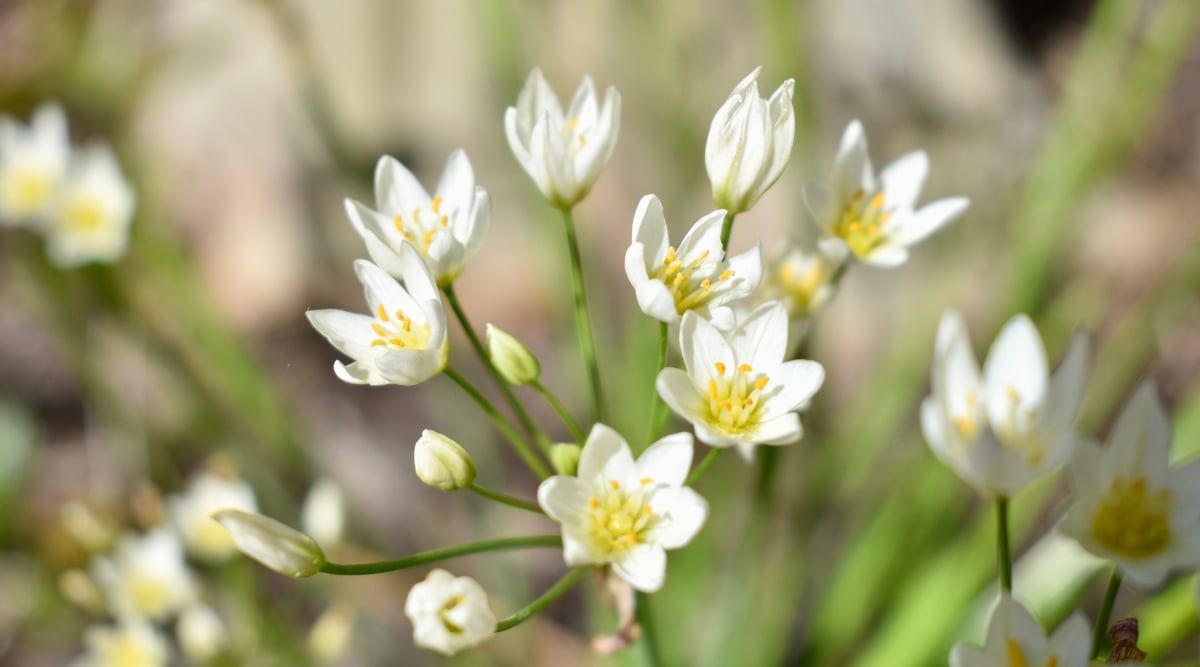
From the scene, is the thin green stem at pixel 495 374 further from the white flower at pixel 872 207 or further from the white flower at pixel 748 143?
the white flower at pixel 872 207

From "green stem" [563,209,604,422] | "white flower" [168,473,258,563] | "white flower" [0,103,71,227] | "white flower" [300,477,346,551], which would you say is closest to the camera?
"green stem" [563,209,604,422]

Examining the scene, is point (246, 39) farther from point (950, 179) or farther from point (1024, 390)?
point (1024, 390)

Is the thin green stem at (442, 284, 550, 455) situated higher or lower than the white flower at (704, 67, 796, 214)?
lower

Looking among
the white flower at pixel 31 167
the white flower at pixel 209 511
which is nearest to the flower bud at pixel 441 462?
the white flower at pixel 209 511

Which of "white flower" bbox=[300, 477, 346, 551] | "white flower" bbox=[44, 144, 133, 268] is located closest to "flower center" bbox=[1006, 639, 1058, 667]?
"white flower" bbox=[300, 477, 346, 551]

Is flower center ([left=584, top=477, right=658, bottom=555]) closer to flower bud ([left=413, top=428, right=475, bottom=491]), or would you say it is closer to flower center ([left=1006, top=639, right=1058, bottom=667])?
flower bud ([left=413, top=428, right=475, bottom=491])

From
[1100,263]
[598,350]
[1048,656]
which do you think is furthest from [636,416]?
[1100,263]

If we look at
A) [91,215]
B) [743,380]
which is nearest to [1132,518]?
[743,380]
